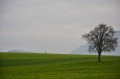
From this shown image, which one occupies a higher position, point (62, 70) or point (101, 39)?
point (101, 39)

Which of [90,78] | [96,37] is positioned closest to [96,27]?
[96,37]

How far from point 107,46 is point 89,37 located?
6.48 m

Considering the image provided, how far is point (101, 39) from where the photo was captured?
84.4 metres

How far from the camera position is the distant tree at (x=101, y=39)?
83625mm

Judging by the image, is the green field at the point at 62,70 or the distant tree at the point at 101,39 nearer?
the green field at the point at 62,70

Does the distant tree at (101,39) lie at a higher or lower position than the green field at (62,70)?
higher

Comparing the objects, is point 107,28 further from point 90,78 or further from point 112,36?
point 90,78

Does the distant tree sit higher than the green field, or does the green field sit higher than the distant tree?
the distant tree

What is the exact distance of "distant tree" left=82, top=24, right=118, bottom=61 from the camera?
83625mm

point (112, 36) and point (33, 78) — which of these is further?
point (112, 36)

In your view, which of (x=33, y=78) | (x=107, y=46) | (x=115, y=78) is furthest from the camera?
(x=107, y=46)

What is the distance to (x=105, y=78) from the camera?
125ft

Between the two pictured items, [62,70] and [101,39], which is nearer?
[62,70]

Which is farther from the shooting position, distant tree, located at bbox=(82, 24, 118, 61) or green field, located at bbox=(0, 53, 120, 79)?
distant tree, located at bbox=(82, 24, 118, 61)
